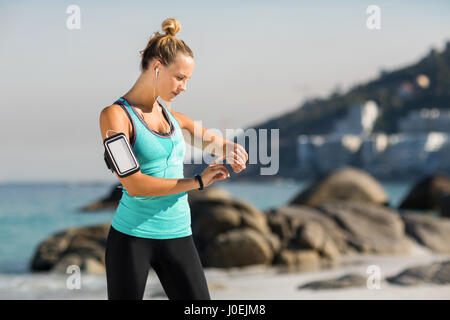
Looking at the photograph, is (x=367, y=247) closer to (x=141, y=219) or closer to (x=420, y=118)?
(x=141, y=219)

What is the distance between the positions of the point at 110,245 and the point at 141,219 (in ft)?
0.62

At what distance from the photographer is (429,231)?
10.5 m

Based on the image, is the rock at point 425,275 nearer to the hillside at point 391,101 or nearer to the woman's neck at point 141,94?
the woman's neck at point 141,94

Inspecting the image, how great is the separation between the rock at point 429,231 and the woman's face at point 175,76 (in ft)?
28.3

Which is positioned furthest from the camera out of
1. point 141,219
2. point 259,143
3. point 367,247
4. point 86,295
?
point 367,247

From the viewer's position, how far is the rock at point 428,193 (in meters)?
20.5

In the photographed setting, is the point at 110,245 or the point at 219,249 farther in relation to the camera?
the point at 219,249

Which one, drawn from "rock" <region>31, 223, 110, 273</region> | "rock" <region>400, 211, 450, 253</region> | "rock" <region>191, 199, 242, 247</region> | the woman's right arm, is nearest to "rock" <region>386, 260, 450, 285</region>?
"rock" <region>191, 199, 242, 247</region>

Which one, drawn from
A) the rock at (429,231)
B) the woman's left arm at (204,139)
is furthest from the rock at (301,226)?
the woman's left arm at (204,139)

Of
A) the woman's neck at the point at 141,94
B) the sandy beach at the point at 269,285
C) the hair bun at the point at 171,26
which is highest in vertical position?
the hair bun at the point at 171,26

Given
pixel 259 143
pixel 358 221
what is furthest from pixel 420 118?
pixel 259 143

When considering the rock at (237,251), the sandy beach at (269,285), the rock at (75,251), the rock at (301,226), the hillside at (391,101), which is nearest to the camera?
the sandy beach at (269,285)
